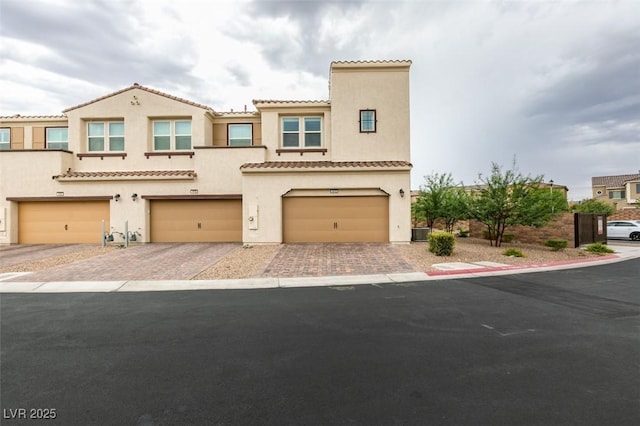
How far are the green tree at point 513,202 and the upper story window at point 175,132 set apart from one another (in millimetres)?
17147

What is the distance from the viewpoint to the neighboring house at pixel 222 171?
16344 millimetres

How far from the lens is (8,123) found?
2008 cm

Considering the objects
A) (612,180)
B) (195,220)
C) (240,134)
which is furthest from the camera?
(612,180)

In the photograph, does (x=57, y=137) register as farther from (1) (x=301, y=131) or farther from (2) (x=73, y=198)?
(1) (x=301, y=131)

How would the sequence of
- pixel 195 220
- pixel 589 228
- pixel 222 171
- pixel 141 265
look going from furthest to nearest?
pixel 589 228
pixel 195 220
pixel 222 171
pixel 141 265

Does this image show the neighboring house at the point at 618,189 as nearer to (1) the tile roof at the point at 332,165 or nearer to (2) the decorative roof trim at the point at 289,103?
(1) the tile roof at the point at 332,165

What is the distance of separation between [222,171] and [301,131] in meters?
5.29

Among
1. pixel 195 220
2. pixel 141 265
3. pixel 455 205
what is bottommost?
pixel 141 265

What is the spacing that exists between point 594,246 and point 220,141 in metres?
21.9

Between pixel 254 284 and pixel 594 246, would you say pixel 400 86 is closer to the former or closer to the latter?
pixel 594 246

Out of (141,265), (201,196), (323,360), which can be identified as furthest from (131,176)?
(323,360)

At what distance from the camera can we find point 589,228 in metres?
18.6

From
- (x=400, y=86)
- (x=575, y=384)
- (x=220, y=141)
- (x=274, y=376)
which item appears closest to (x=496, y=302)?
(x=575, y=384)

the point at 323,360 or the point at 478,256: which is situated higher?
the point at 478,256
